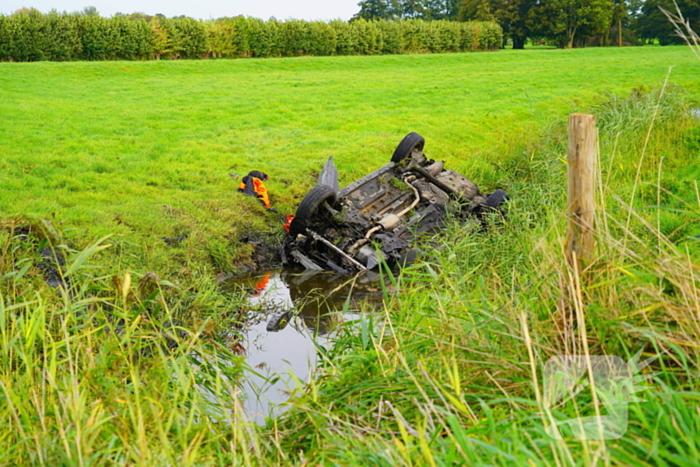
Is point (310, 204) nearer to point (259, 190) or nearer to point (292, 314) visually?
point (292, 314)

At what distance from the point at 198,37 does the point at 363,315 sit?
3449 centimetres

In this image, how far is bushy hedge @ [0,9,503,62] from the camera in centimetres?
2972

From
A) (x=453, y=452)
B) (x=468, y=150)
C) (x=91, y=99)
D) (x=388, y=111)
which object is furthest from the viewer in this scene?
(x=91, y=99)

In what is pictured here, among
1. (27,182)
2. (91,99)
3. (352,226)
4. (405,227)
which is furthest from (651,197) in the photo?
(91,99)

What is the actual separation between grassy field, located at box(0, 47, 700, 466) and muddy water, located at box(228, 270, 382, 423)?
362mm

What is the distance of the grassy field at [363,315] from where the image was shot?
240cm

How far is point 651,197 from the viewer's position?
704 cm

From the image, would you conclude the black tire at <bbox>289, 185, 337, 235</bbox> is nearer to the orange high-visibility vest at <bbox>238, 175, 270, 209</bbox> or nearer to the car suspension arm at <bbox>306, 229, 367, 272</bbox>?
the car suspension arm at <bbox>306, 229, 367, 272</bbox>

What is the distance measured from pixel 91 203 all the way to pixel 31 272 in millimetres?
3643

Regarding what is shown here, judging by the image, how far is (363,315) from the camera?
3510mm

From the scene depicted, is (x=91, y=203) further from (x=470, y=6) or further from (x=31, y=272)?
(x=470, y=6)

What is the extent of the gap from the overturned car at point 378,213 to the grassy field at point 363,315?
0.62 meters

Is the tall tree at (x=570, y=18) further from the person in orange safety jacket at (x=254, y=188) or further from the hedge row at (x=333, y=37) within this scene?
the person in orange safety jacket at (x=254, y=188)

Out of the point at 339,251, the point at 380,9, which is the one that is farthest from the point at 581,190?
the point at 380,9
